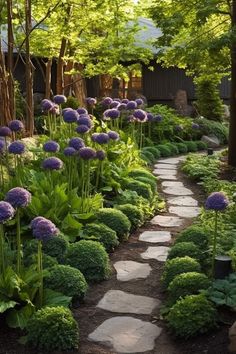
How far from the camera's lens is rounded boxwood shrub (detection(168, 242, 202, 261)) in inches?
198

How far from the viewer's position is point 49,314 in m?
3.78

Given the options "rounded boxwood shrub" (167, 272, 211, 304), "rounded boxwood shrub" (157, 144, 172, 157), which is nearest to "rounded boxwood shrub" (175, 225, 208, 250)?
"rounded boxwood shrub" (167, 272, 211, 304)

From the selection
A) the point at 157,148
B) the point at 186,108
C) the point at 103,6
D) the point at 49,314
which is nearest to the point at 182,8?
the point at 103,6

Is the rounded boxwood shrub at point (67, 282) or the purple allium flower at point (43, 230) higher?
the purple allium flower at point (43, 230)

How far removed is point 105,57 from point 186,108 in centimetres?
830

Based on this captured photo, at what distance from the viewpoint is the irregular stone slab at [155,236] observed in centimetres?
626

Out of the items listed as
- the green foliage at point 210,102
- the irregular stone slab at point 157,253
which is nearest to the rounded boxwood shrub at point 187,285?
the irregular stone slab at point 157,253

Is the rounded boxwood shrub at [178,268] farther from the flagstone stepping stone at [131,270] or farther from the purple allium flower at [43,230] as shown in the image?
the purple allium flower at [43,230]

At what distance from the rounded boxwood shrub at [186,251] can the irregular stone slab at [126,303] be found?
63 centimetres

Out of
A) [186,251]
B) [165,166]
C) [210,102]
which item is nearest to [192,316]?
[186,251]

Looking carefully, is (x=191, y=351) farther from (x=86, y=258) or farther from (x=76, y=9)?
(x=76, y=9)

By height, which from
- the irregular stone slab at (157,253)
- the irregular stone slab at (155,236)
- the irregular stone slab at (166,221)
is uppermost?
the irregular stone slab at (166,221)

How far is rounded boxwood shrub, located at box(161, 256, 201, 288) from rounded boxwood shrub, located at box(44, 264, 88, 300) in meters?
0.75

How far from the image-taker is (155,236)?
6398 millimetres
